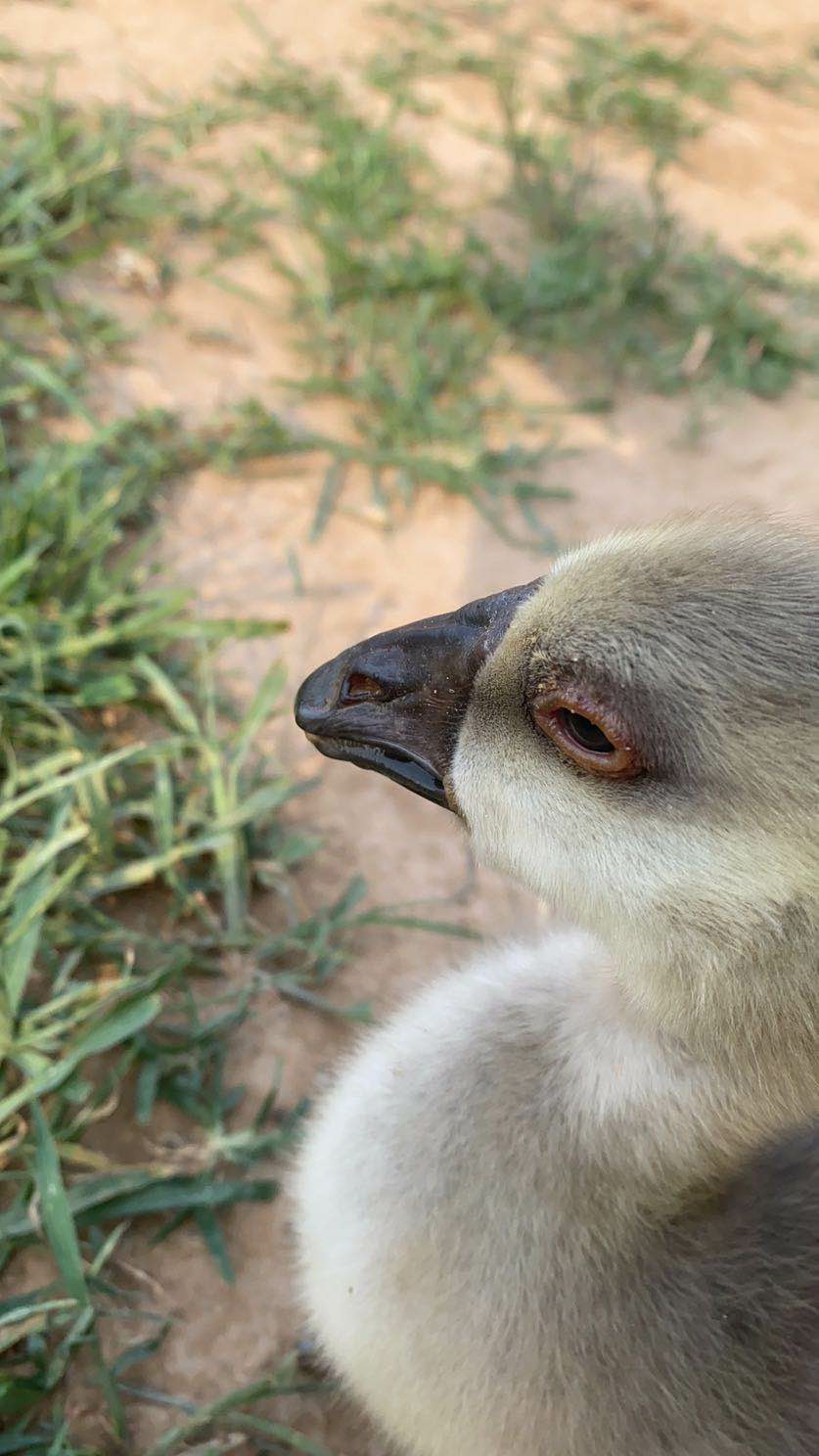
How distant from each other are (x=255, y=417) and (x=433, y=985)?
4.70 ft

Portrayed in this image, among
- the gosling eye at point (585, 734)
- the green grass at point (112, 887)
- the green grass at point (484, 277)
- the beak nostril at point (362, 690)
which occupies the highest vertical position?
the gosling eye at point (585, 734)

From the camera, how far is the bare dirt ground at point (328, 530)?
146cm

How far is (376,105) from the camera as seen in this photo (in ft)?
11.3

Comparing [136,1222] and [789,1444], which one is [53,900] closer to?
[136,1222]

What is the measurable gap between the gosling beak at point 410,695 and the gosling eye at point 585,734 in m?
0.13

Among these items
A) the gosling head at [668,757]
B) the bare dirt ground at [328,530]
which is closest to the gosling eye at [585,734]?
the gosling head at [668,757]

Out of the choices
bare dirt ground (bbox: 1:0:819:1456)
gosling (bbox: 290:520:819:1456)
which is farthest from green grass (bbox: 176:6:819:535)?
gosling (bbox: 290:520:819:1456)

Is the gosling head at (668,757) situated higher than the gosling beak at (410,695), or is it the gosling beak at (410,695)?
the gosling head at (668,757)

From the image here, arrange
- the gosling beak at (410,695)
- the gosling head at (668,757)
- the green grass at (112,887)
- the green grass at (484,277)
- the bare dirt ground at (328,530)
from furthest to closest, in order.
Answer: the green grass at (484,277) → the bare dirt ground at (328,530) → the green grass at (112,887) → the gosling beak at (410,695) → the gosling head at (668,757)

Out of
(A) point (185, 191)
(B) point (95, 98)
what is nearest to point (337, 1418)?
(A) point (185, 191)

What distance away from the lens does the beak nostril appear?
3.91ft

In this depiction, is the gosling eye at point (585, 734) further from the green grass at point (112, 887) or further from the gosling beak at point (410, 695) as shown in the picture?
the green grass at point (112, 887)

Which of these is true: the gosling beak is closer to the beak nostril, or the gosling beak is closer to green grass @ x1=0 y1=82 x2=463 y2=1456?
the beak nostril

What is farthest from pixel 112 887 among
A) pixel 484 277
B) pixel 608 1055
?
pixel 484 277
